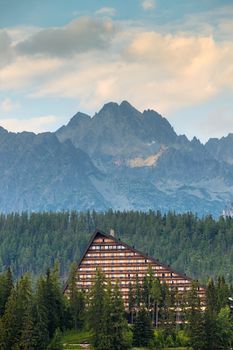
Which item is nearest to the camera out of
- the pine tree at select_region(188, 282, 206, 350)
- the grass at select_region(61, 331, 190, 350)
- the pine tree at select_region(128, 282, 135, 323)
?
the pine tree at select_region(188, 282, 206, 350)

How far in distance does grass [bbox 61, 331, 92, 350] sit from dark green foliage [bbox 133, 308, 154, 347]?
8.21 metres

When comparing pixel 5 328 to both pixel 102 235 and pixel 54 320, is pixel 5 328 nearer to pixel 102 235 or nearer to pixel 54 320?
pixel 54 320

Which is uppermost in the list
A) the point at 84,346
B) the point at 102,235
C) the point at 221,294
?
the point at 102,235

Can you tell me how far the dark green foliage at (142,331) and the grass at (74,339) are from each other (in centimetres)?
821

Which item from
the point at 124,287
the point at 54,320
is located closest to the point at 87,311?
the point at 54,320

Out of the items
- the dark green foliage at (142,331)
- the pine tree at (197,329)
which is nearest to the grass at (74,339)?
the dark green foliage at (142,331)

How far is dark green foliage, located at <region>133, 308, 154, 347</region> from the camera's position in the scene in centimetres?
14625

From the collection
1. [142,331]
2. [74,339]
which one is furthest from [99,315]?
[74,339]

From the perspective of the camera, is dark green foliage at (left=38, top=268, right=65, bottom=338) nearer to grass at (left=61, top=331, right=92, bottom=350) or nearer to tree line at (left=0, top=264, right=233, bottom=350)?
tree line at (left=0, top=264, right=233, bottom=350)

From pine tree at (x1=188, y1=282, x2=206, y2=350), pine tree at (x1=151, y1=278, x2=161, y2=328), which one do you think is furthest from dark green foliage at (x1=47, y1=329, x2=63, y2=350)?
pine tree at (x1=151, y1=278, x2=161, y2=328)

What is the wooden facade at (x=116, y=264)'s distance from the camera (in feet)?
621

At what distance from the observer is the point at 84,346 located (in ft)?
480

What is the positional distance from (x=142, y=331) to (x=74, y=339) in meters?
13.5

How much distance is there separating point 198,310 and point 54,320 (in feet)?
84.7
